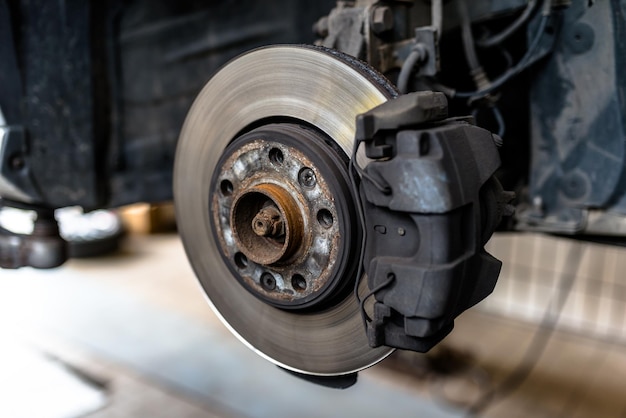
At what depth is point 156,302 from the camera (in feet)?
8.80

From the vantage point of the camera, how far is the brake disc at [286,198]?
1.86ft

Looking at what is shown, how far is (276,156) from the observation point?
1.98ft

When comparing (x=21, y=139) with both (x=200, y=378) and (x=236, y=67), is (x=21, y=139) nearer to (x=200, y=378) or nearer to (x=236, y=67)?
(x=236, y=67)

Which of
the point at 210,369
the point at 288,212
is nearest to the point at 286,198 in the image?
the point at 288,212

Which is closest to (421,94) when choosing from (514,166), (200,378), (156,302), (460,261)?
(460,261)

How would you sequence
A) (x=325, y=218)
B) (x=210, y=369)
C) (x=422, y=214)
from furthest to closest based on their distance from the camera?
(x=210, y=369) → (x=325, y=218) → (x=422, y=214)

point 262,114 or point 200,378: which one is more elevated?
point 262,114

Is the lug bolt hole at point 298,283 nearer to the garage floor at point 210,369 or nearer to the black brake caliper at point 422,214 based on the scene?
the black brake caliper at point 422,214

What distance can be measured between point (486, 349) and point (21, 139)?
6.31 feet

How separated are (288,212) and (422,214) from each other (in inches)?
5.9

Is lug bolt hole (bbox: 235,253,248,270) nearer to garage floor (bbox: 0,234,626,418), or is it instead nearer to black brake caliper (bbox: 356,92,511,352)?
black brake caliper (bbox: 356,92,511,352)

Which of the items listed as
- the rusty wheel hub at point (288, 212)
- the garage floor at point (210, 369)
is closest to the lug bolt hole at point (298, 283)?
the rusty wheel hub at point (288, 212)

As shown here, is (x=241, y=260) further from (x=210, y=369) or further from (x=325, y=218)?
(x=210, y=369)

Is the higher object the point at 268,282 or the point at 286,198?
the point at 286,198
